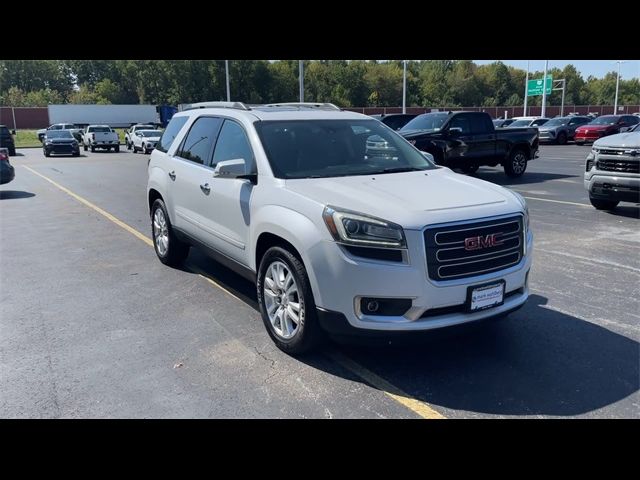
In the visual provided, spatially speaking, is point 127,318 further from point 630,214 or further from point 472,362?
point 630,214

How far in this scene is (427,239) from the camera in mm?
3834

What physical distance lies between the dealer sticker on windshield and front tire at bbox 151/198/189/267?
12.8 ft

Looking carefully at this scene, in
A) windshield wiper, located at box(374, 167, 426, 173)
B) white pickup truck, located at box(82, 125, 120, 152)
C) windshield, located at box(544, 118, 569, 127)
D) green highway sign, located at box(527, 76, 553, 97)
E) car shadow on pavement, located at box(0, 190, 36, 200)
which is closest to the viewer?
windshield wiper, located at box(374, 167, 426, 173)

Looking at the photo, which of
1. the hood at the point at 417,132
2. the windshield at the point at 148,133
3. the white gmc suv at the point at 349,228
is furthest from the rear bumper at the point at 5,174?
the windshield at the point at 148,133

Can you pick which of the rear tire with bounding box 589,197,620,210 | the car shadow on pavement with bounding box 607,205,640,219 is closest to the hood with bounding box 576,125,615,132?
the car shadow on pavement with bounding box 607,205,640,219

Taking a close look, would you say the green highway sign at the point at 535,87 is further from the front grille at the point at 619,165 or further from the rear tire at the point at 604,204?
the front grille at the point at 619,165

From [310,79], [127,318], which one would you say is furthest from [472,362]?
[310,79]

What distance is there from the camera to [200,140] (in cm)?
616

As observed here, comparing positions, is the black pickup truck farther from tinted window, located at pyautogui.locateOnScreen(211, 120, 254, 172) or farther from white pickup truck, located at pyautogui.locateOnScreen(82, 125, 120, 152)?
white pickup truck, located at pyautogui.locateOnScreen(82, 125, 120, 152)

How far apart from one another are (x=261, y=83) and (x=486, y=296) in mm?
92159

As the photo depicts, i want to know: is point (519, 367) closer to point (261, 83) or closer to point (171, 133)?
point (171, 133)

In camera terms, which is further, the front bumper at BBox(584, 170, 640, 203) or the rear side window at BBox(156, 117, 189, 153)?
the front bumper at BBox(584, 170, 640, 203)

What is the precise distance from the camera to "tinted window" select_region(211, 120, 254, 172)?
5102 millimetres
